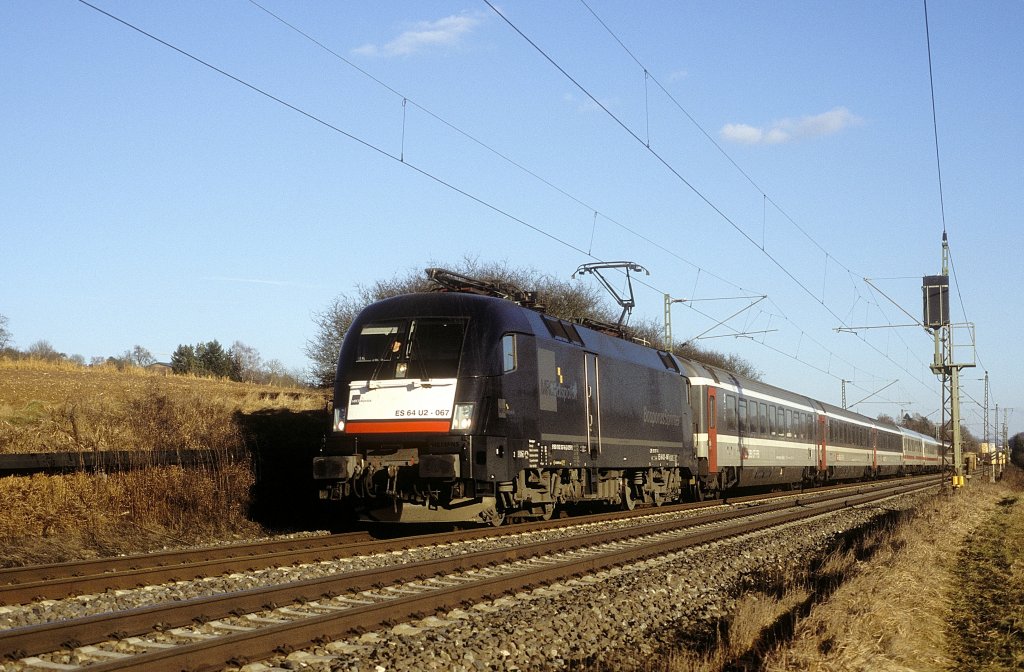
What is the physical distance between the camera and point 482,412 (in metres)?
14.5

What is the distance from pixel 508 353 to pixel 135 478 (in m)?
6.41

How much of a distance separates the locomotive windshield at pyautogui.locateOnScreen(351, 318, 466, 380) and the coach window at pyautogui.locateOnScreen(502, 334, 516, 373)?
0.71 metres

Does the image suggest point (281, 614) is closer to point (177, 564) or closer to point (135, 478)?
point (177, 564)

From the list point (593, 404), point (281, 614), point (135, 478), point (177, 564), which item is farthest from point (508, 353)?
point (281, 614)

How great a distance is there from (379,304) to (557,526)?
497 cm

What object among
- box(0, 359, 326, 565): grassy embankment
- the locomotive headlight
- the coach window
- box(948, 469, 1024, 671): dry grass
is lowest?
box(948, 469, 1024, 671): dry grass

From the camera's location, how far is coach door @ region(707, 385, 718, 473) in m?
26.5

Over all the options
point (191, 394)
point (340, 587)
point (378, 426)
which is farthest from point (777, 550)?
point (191, 394)

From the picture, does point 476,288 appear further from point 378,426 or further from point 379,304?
point 378,426

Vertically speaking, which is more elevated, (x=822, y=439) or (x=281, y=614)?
(x=822, y=439)

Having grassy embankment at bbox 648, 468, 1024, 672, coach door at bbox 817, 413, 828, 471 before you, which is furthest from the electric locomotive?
coach door at bbox 817, 413, 828, 471

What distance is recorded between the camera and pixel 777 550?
50.1ft

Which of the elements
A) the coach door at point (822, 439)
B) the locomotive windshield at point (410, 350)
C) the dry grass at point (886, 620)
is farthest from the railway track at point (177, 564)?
the coach door at point (822, 439)

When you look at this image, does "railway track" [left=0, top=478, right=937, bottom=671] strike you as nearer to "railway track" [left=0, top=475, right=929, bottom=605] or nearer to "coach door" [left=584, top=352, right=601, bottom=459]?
"railway track" [left=0, top=475, right=929, bottom=605]
